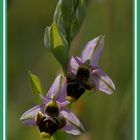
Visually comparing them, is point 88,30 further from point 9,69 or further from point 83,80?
point 83,80

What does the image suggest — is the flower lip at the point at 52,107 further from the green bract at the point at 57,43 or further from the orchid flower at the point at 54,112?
the green bract at the point at 57,43

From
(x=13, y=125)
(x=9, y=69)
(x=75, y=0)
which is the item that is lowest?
(x=13, y=125)

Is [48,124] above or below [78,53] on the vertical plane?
below

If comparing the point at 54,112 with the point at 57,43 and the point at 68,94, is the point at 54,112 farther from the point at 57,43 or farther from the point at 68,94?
the point at 57,43

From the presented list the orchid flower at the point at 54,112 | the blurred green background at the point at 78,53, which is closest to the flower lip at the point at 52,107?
the orchid flower at the point at 54,112

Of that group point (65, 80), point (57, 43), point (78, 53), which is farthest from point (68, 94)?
point (78, 53)

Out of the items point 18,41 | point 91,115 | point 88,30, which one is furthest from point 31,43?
point 91,115

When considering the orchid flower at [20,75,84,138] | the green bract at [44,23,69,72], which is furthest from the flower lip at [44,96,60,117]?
the green bract at [44,23,69,72]
